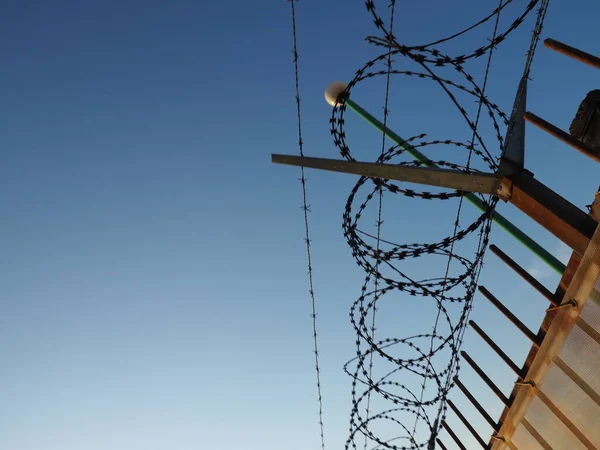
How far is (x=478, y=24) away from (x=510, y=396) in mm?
4149

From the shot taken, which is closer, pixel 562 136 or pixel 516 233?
pixel 562 136

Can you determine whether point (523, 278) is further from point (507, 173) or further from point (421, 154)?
point (421, 154)

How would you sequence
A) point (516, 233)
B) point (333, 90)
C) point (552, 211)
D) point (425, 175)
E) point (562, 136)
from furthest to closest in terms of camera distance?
point (333, 90) < point (516, 233) < point (425, 175) < point (552, 211) < point (562, 136)

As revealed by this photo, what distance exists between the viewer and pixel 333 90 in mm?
9531

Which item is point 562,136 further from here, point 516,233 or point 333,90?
point 333,90

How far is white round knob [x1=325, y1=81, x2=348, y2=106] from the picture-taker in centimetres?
951

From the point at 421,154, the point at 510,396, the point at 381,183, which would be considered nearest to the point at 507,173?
the point at 381,183

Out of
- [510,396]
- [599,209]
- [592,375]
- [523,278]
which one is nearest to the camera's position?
[599,209]

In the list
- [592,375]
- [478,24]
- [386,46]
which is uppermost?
[386,46]

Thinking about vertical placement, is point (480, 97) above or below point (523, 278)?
above

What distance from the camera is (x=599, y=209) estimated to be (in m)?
4.96

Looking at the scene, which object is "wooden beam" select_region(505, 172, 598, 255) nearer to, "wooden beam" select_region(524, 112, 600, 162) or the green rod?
"wooden beam" select_region(524, 112, 600, 162)

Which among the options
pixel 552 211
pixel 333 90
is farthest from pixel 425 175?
pixel 333 90

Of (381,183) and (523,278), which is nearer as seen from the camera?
(523,278)
